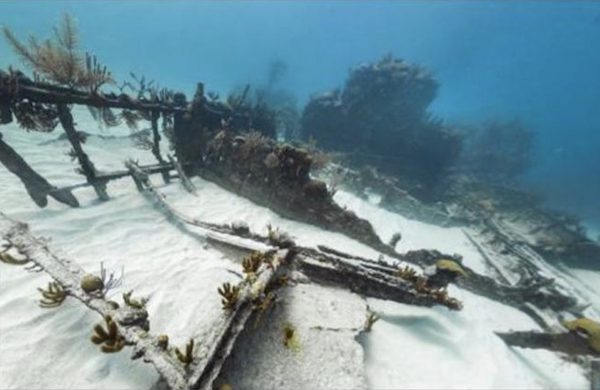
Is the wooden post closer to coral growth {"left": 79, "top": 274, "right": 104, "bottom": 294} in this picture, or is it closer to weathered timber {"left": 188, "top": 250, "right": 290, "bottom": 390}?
coral growth {"left": 79, "top": 274, "right": 104, "bottom": 294}

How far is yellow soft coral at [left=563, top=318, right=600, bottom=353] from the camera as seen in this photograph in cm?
418

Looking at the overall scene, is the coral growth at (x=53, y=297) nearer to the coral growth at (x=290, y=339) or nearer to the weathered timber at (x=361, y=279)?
the coral growth at (x=290, y=339)

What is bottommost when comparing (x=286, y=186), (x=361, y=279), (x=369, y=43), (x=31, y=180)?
(x=31, y=180)

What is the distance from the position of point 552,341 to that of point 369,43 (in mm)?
157025

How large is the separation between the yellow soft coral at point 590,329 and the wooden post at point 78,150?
8.04 m

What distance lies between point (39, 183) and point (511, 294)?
8.89 meters

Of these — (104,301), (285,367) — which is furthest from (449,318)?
(104,301)

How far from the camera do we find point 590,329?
4.24 meters

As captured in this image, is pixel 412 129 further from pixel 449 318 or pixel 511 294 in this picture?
pixel 449 318

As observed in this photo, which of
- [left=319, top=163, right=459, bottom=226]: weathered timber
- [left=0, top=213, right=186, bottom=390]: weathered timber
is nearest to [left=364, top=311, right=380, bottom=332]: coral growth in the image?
[left=0, top=213, right=186, bottom=390]: weathered timber

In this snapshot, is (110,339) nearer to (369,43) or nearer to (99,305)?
(99,305)

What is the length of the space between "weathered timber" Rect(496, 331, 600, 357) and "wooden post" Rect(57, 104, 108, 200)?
7.57 m

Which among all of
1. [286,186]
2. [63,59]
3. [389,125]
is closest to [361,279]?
[286,186]

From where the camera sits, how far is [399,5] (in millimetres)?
126562
